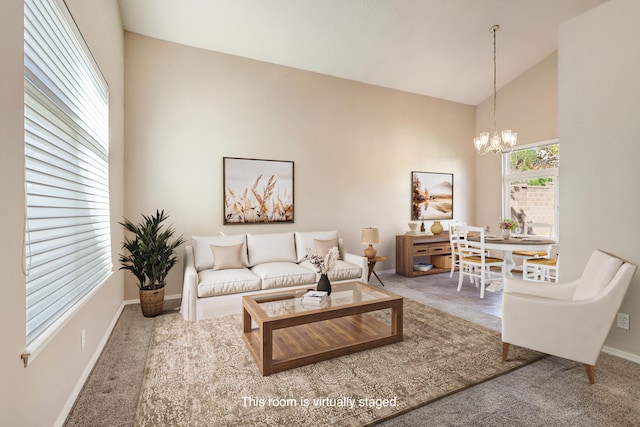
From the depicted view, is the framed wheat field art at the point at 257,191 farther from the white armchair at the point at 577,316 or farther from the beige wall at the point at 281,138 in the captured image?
the white armchair at the point at 577,316

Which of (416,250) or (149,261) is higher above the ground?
(149,261)

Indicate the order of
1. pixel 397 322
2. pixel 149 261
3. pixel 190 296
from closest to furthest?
pixel 397 322
pixel 190 296
pixel 149 261

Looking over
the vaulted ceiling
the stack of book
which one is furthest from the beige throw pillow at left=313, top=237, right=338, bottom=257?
the vaulted ceiling

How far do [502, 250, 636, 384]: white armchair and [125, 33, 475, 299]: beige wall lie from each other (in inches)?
130

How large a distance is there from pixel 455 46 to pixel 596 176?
124 inches

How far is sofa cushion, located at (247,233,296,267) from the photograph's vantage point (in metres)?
4.46

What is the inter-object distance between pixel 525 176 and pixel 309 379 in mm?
5804

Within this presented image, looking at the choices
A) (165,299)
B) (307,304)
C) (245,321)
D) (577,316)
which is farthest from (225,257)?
(577,316)

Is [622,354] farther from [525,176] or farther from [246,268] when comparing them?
[525,176]

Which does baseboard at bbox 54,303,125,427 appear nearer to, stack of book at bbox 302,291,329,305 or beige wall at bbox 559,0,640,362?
stack of book at bbox 302,291,329,305

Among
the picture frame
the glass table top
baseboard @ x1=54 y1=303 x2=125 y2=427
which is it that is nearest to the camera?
baseboard @ x1=54 y1=303 x2=125 y2=427

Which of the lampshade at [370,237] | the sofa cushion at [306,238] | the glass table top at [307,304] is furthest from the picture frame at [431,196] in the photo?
the glass table top at [307,304]

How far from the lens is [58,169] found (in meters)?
2.05

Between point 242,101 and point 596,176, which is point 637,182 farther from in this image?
point 242,101
